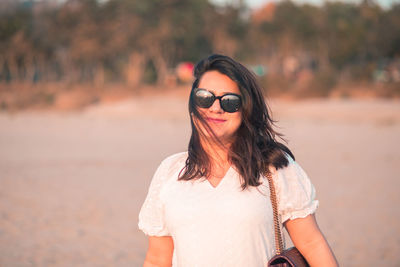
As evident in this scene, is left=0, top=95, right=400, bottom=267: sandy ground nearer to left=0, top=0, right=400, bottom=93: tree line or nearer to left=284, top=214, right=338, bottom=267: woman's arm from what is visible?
left=284, top=214, right=338, bottom=267: woman's arm

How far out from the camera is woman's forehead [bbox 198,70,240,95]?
6.66ft

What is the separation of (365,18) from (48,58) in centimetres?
3287

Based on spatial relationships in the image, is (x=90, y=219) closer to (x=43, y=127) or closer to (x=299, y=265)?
(x=299, y=265)

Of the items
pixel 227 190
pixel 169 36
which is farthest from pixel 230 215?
pixel 169 36

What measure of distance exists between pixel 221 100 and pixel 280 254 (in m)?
0.65

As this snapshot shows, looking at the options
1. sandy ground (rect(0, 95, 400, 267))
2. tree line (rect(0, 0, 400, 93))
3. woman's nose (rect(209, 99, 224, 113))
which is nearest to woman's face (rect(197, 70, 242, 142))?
woman's nose (rect(209, 99, 224, 113))

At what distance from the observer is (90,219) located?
7.14 metres

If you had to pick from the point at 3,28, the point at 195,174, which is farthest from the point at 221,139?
the point at 3,28

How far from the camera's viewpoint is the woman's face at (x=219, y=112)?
203 centimetres

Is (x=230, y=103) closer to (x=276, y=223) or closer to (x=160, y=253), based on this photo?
(x=276, y=223)

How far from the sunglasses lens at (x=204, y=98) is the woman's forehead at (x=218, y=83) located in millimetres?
22

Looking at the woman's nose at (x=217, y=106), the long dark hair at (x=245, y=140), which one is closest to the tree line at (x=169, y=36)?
the long dark hair at (x=245, y=140)

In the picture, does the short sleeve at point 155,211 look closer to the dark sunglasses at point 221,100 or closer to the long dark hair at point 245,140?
the long dark hair at point 245,140

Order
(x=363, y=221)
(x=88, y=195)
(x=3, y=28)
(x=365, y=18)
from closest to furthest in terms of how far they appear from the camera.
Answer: (x=363, y=221) < (x=88, y=195) < (x=3, y=28) < (x=365, y=18)
